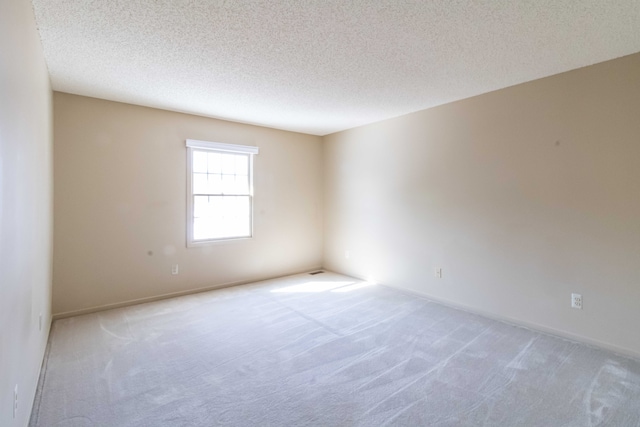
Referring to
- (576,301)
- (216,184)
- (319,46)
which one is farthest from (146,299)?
(576,301)

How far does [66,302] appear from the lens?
3268 millimetres

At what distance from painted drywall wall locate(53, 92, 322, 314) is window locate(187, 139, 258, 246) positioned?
0.11 metres

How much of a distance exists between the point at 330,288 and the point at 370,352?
1.85m

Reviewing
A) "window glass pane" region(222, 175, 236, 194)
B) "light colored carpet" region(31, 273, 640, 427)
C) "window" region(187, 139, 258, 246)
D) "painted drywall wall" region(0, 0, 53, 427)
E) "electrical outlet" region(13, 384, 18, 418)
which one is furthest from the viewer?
"window glass pane" region(222, 175, 236, 194)

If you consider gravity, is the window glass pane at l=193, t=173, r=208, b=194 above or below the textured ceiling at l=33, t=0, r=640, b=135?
below

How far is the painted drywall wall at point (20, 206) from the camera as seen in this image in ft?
4.00

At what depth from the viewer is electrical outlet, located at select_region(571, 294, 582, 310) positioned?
2.68m

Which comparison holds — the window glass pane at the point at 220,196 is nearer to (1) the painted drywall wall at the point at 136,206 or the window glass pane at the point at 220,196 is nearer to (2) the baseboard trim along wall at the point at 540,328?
(1) the painted drywall wall at the point at 136,206

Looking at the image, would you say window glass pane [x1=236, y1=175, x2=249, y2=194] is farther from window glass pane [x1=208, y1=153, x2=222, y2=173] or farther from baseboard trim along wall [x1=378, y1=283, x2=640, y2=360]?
baseboard trim along wall [x1=378, y1=283, x2=640, y2=360]

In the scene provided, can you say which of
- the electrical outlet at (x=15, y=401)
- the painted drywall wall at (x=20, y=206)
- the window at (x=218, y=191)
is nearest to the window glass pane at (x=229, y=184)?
the window at (x=218, y=191)

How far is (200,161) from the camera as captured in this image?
13.8 ft

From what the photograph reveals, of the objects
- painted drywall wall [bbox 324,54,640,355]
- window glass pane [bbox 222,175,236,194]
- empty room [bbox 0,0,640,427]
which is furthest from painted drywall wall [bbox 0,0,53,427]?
painted drywall wall [bbox 324,54,640,355]

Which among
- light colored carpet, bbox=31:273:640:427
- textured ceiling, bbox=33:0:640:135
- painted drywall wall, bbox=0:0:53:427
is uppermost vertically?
textured ceiling, bbox=33:0:640:135

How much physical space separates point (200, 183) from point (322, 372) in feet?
10.1
